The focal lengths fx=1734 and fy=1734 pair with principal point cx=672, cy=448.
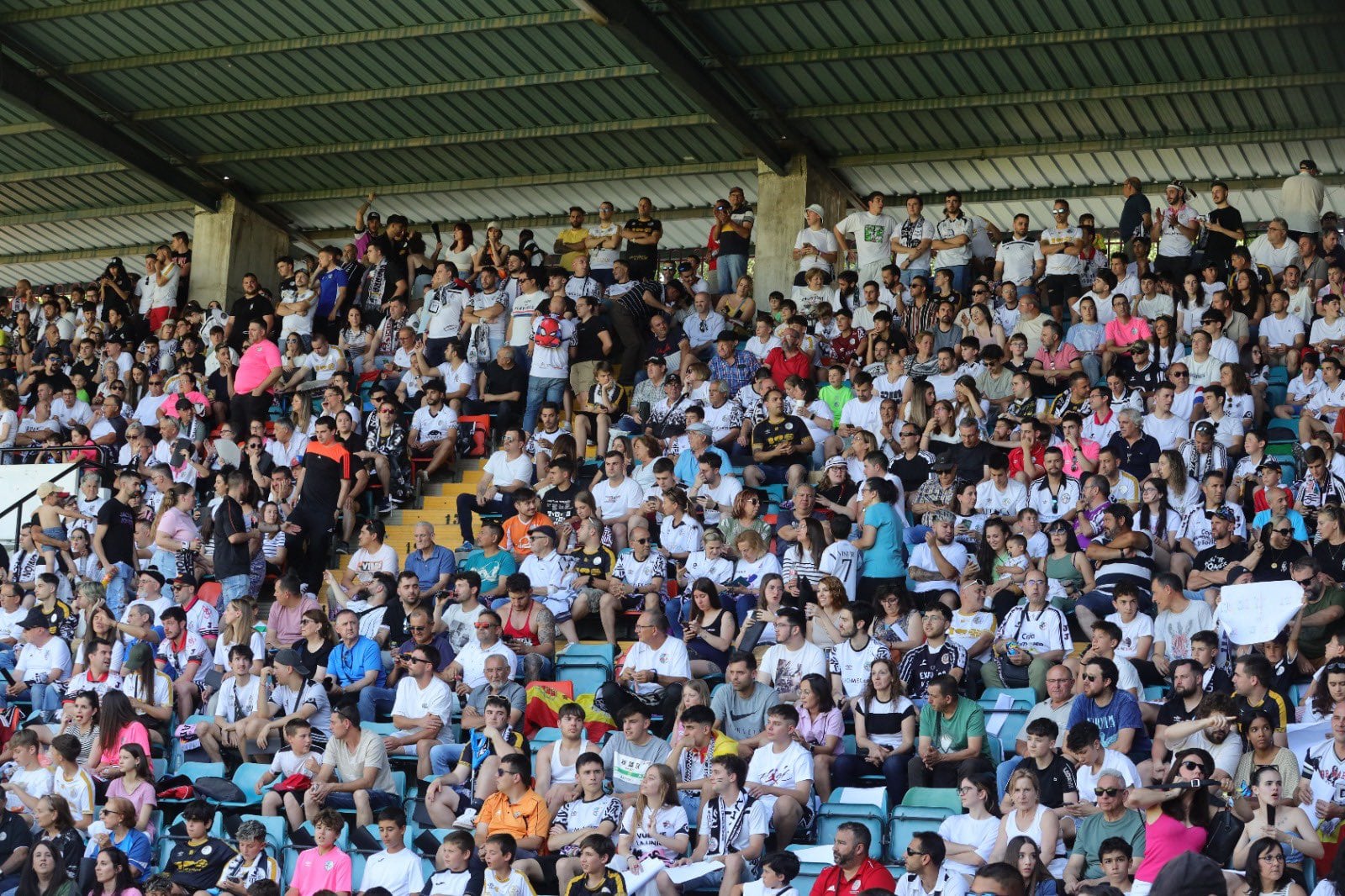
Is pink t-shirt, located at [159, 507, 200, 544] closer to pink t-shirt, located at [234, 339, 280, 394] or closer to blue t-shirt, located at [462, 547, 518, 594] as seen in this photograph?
pink t-shirt, located at [234, 339, 280, 394]

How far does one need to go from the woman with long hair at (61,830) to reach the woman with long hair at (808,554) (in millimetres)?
4906

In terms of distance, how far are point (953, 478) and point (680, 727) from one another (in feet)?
12.4

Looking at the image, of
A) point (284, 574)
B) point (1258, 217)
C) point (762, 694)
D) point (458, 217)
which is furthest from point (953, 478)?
point (458, 217)

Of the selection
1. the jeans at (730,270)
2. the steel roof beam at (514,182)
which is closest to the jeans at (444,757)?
the jeans at (730,270)

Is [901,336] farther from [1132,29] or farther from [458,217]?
[458,217]

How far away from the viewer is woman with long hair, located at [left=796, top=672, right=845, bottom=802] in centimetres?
1011

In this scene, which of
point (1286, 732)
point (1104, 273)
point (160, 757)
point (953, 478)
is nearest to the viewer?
point (1286, 732)

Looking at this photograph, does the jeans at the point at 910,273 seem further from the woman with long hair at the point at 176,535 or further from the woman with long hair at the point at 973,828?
the woman with long hair at the point at 973,828

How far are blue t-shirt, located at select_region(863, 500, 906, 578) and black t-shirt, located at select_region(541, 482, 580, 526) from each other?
2.61 meters

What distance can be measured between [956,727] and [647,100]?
34.8 ft

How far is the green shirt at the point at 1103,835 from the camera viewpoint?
8.65 meters

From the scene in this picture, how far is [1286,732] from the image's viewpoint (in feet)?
30.7

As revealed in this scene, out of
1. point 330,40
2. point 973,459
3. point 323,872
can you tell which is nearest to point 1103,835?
point 323,872

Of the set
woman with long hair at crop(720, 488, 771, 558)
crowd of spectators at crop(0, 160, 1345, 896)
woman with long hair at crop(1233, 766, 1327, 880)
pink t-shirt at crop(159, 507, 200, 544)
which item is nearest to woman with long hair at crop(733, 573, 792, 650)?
crowd of spectators at crop(0, 160, 1345, 896)
